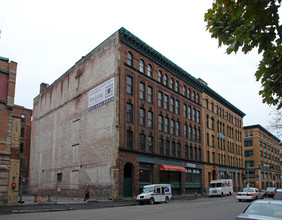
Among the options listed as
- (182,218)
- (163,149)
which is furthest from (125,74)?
(182,218)

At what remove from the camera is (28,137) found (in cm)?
6112

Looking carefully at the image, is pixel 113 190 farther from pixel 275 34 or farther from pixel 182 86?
pixel 275 34

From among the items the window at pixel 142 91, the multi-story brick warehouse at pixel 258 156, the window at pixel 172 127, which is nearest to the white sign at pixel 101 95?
the window at pixel 142 91

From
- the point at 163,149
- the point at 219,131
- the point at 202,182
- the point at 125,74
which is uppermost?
the point at 125,74

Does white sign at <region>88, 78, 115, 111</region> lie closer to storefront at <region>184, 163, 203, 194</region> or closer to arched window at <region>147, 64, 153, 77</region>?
Answer: arched window at <region>147, 64, 153, 77</region>

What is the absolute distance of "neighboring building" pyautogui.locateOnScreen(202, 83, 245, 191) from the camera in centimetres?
5388

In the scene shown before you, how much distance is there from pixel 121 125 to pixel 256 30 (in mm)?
26900

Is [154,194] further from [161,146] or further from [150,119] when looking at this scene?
[150,119]

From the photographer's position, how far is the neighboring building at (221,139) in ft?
177

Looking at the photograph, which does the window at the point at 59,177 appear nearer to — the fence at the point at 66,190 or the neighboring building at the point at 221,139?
the fence at the point at 66,190

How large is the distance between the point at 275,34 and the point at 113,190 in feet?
87.1

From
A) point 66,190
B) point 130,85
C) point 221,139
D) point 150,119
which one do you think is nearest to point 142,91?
point 130,85

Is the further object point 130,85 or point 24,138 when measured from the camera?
point 24,138

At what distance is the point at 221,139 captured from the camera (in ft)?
196
